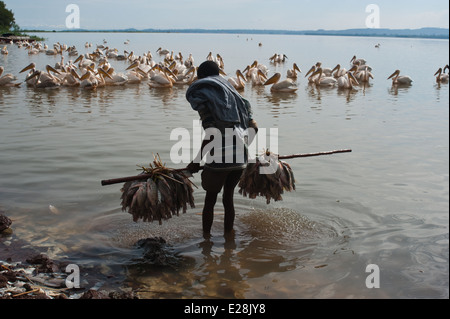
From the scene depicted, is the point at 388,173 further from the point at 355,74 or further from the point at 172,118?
the point at 355,74

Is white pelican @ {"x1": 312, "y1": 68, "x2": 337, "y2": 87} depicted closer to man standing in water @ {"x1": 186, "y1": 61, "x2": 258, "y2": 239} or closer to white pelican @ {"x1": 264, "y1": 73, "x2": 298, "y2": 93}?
white pelican @ {"x1": 264, "y1": 73, "x2": 298, "y2": 93}

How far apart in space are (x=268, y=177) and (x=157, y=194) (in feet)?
4.08

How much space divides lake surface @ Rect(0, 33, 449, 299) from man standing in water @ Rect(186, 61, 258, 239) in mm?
911

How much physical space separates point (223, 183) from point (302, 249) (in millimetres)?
1096

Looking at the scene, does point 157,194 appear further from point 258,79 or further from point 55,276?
point 258,79

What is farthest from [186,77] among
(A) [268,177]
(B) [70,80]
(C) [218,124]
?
(C) [218,124]

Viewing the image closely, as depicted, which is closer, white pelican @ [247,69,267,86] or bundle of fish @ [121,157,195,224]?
bundle of fish @ [121,157,195,224]

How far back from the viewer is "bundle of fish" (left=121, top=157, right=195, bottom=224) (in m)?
4.46

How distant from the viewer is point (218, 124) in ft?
14.7

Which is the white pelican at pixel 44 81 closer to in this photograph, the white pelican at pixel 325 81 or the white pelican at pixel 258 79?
the white pelican at pixel 258 79

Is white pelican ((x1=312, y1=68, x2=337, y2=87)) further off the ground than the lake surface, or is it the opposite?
white pelican ((x1=312, y1=68, x2=337, y2=87))

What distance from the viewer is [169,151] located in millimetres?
8570

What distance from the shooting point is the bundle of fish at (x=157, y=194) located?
4.46 meters

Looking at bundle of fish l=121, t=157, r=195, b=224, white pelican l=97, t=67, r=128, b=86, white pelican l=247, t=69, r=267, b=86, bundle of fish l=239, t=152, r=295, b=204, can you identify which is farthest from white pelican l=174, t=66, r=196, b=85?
bundle of fish l=121, t=157, r=195, b=224
